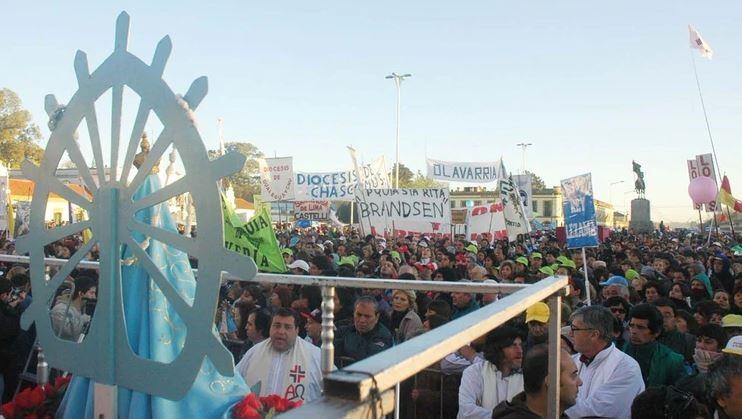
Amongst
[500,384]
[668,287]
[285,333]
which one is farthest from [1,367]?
[668,287]

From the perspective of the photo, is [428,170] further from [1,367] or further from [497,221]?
[1,367]

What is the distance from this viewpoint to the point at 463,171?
22.9 meters

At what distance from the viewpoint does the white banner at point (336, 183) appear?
69.4ft

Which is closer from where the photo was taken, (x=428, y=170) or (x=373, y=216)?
(x=373, y=216)

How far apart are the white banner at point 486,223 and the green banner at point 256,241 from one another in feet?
39.7

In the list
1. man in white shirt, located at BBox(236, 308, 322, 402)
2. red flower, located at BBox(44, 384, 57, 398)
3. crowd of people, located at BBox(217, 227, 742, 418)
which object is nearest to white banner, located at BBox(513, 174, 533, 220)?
crowd of people, located at BBox(217, 227, 742, 418)

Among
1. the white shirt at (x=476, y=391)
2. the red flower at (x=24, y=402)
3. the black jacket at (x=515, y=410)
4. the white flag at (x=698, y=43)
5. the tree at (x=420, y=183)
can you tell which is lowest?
the white shirt at (x=476, y=391)

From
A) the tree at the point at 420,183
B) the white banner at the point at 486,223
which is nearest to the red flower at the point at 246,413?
the white banner at the point at 486,223

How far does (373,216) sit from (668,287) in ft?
34.0

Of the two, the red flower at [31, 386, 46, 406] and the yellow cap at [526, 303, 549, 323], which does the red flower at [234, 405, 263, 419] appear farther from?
the yellow cap at [526, 303, 549, 323]

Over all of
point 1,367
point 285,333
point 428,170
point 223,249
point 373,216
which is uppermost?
point 428,170

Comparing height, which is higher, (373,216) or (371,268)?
(373,216)

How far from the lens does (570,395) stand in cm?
294

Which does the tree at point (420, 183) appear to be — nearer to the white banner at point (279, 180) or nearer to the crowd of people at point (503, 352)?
the white banner at point (279, 180)
